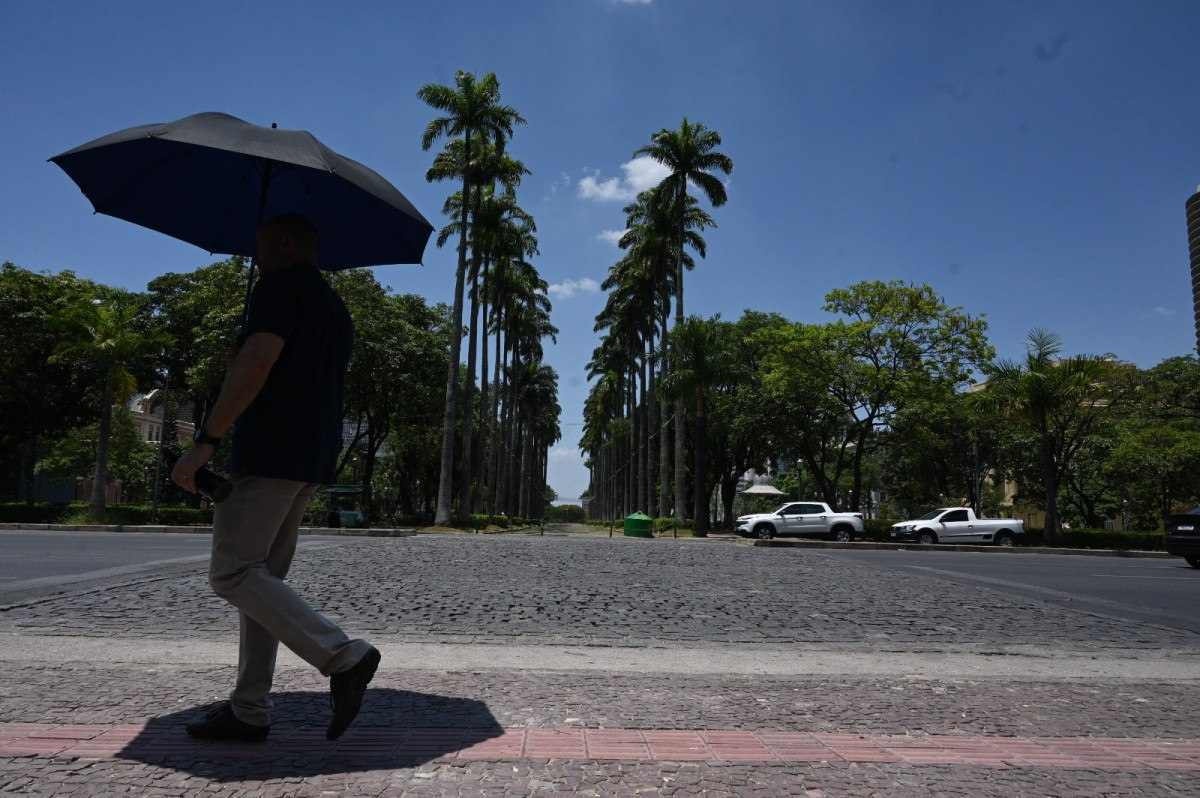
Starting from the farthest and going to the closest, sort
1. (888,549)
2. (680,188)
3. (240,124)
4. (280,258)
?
(680,188), (888,549), (240,124), (280,258)

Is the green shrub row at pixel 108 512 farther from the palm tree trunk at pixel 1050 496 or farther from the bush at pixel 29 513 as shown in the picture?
the palm tree trunk at pixel 1050 496

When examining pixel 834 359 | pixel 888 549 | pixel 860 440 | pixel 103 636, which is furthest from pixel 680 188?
pixel 103 636

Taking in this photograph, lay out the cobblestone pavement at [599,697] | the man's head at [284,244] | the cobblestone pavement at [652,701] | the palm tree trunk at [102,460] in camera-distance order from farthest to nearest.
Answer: the palm tree trunk at [102,460] < the cobblestone pavement at [652,701] < the man's head at [284,244] < the cobblestone pavement at [599,697]

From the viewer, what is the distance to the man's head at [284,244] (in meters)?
3.20

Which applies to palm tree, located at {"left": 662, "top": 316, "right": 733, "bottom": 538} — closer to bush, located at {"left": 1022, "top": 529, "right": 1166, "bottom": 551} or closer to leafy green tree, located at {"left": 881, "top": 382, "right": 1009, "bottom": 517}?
leafy green tree, located at {"left": 881, "top": 382, "right": 1009, "bottom": 517}

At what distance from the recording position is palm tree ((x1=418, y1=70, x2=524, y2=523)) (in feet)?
97.9

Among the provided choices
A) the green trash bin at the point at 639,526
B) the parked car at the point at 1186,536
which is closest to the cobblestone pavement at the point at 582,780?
the parked car at the point at 1186,536

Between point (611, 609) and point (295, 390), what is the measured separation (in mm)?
4802

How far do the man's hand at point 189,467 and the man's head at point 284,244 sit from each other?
808 millimetres

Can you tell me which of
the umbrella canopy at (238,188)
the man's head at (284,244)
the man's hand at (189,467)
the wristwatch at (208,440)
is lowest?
the man's hand at (189,467)

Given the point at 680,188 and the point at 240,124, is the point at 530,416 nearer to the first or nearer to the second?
the point at 680,188

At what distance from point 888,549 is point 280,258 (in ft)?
77.7

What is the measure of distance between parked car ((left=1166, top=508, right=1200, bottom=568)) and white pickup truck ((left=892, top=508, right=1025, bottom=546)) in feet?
29.7

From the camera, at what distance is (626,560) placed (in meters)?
12.9
